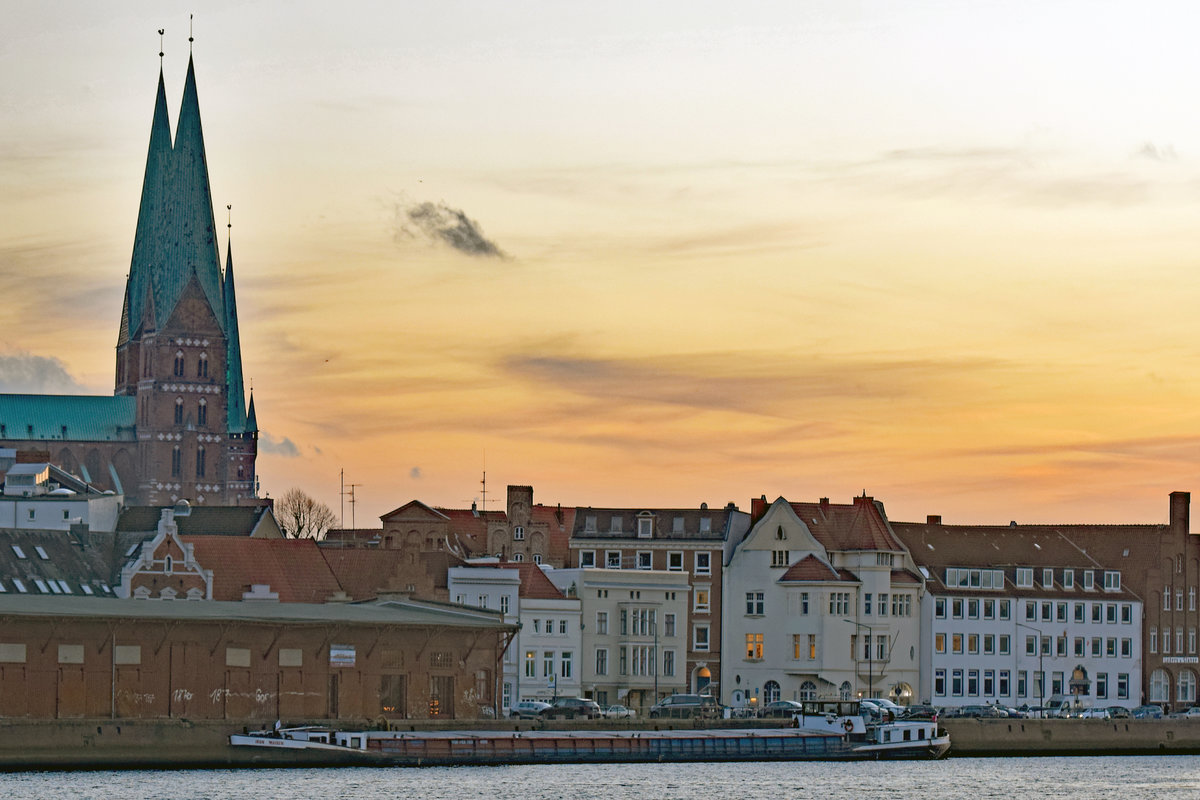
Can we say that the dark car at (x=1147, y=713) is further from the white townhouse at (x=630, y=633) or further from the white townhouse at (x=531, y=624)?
the white townhouse at (x=531, y=624)

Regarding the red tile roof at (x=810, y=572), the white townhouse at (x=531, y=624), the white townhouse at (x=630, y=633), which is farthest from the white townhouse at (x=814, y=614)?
the white townhouse at (x=531, y=624)

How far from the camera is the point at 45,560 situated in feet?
367

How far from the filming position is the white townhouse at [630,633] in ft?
400

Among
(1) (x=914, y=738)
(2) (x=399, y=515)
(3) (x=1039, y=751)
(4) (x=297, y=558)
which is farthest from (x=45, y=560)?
(3) (x=1039, y=751)

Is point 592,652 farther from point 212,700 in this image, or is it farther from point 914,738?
point 212,700

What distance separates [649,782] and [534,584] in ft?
90.6

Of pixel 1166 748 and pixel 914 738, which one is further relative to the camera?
pixel 1166 748

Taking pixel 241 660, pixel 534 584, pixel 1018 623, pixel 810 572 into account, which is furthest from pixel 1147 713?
pixel 241 660

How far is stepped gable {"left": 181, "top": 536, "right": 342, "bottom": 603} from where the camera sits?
116 metres

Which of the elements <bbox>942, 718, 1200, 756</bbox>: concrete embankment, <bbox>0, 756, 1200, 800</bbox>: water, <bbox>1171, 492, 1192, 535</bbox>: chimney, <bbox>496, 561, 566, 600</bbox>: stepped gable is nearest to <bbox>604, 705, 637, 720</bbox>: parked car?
<bbox>0, 756, 1200, 800</bbox>: water

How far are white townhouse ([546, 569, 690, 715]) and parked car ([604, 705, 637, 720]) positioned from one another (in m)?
4.48

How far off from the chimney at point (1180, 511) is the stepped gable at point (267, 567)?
51.6 m

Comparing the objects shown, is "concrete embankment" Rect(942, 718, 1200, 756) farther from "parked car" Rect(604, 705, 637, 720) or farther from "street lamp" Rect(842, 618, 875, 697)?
"parked car" Rect(604, 705, 637, 720)

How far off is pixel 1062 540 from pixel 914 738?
37.7 metres
